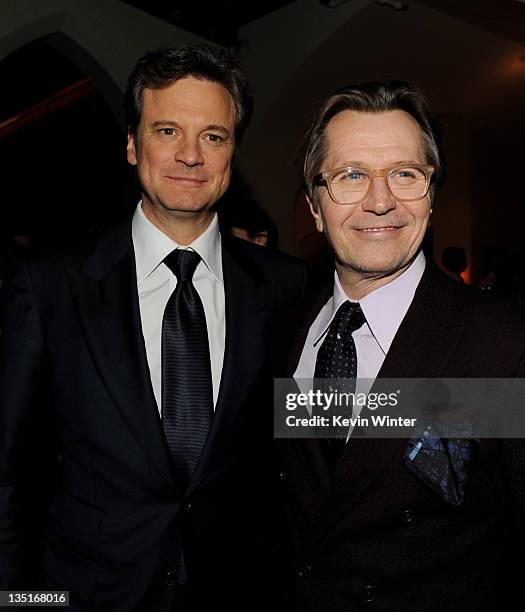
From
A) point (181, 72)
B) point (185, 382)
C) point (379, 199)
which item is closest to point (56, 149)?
point (181, 72)

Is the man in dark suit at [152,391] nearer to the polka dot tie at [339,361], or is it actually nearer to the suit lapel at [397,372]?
the polka dot tie at [339,361]

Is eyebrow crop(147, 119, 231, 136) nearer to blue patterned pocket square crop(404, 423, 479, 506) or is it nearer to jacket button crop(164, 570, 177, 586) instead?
blue patterned pocket square crop(404, 423, 479, 506)

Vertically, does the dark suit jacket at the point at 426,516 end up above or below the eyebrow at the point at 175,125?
below

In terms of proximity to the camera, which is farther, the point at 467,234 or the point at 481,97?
the point at 467,234

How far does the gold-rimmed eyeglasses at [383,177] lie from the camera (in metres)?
1.46

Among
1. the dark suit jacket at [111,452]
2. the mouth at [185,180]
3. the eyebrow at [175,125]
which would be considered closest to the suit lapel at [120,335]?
the dark suit jacket at [111,452]

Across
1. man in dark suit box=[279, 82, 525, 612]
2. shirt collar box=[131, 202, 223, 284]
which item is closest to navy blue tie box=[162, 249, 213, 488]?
shirt collar box=[131, 202, 223, 284]

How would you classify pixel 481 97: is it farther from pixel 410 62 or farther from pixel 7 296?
pixel 7 296

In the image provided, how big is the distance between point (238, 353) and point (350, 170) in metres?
0.60

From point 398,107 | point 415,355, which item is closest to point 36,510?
point 415,355

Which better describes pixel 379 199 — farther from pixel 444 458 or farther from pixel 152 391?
pixel 152 391

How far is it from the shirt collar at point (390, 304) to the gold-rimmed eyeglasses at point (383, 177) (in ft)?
0.60

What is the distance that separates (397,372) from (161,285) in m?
0.72

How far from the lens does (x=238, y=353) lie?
1613 mm
